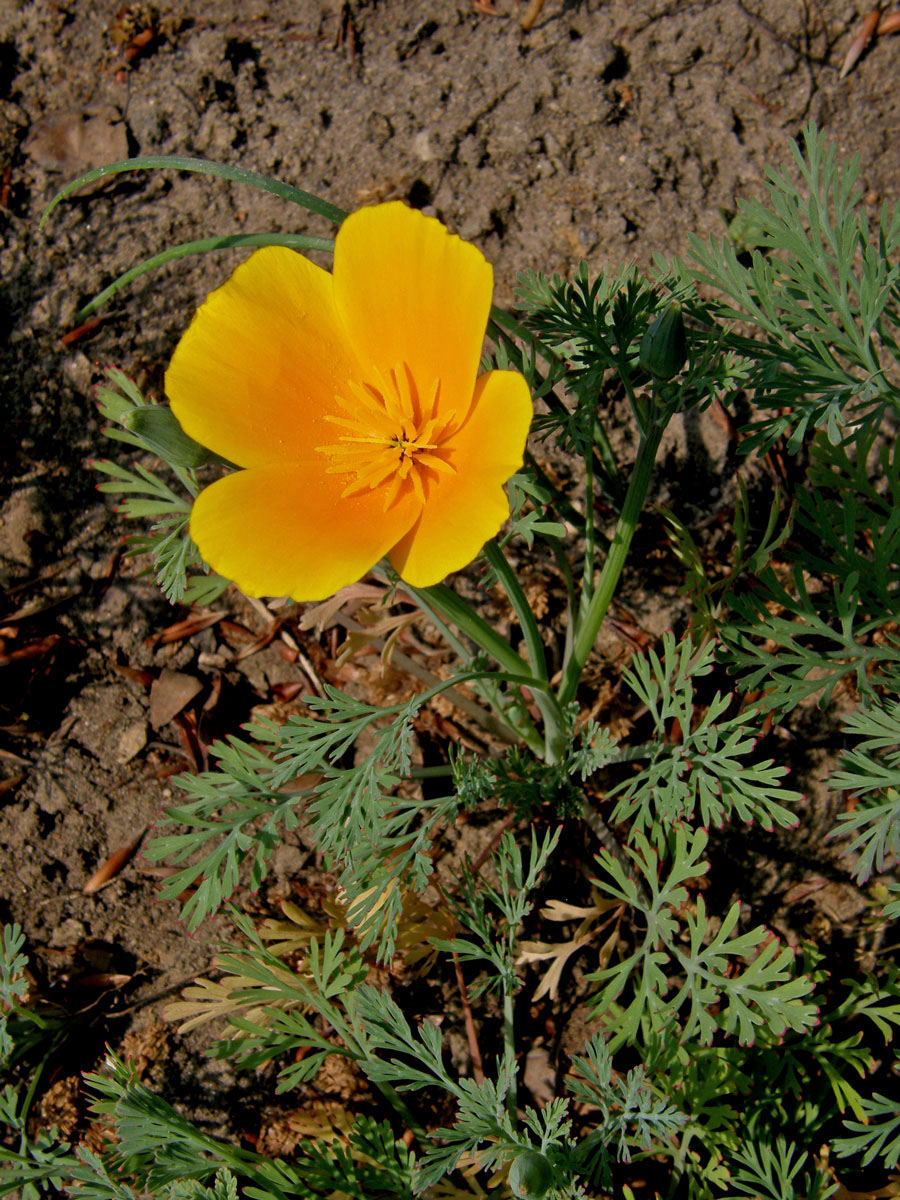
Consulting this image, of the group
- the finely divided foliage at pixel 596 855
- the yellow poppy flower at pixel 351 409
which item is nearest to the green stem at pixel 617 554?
the finely divided foliage at pixel 596 855

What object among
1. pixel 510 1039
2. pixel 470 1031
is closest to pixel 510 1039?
pixel 510 1039

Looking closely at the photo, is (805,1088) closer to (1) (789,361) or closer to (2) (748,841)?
(2) (748,841)

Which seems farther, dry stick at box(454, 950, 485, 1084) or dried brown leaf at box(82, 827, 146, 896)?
dried brown leaf at box(82, 827, 146, 896)

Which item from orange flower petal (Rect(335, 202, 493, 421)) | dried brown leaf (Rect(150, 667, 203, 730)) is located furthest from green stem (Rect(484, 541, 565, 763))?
dried brown leaf (Rect(150, 667, 203, 730))

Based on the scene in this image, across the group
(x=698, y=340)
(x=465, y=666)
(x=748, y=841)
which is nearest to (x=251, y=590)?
(x=465, y=666)

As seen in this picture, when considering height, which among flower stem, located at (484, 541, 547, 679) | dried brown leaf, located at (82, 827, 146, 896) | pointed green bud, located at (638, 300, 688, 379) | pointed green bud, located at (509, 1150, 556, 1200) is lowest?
pointed green bud, located at (509, 1150, 556, 1200)

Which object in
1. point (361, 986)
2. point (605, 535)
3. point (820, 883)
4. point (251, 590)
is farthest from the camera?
point (605, 535)

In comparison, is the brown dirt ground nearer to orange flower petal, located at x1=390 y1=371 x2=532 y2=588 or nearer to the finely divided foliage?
the finely divided foliage
